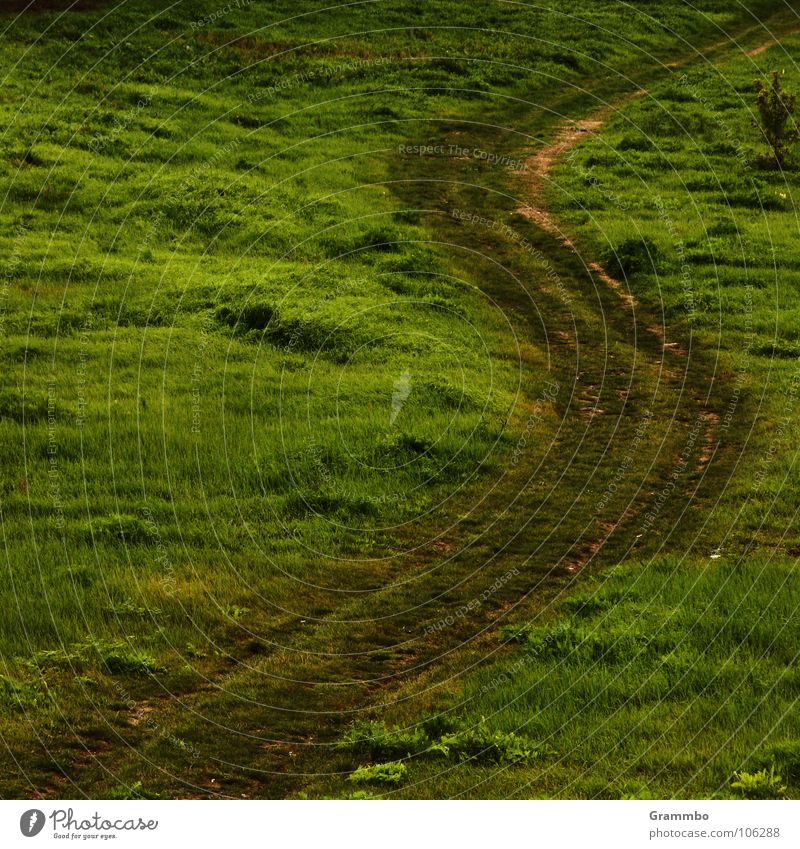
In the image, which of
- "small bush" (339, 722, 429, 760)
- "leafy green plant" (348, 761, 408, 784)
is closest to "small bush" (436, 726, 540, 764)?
"small bush" (339, 722, 429, 760)

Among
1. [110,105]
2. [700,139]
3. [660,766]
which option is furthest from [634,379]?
[110,105]

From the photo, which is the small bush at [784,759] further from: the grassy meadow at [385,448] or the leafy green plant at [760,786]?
the leafy green plant at [760,786]

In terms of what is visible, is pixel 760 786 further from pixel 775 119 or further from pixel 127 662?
pixel 775 119

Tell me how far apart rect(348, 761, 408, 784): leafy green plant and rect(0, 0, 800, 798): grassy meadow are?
0.03m

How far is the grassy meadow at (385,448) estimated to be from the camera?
35.5 feet

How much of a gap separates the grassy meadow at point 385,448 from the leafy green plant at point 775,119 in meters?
0.67

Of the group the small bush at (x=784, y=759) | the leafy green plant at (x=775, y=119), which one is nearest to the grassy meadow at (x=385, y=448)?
the small bush at (x=784, y=759)

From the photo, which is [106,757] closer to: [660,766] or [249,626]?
[249,626]

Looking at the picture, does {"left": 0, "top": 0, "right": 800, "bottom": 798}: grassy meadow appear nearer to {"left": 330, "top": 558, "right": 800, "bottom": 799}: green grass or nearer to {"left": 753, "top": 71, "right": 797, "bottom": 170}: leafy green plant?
{"left": 330, "top": 558, "right": 800, "bottom": 799}: green grass

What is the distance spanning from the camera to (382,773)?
400 inches

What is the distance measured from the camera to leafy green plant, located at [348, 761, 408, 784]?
10078 mm

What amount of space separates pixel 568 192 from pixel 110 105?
13499mm

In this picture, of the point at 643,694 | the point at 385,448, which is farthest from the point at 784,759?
the point at 385,448

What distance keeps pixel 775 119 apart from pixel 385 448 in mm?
20328
